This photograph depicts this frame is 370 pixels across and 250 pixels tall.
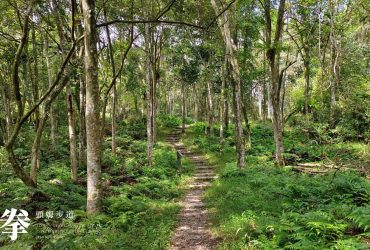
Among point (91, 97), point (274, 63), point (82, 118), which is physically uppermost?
point (274, 63)

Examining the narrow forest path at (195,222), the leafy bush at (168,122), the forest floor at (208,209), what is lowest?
the narrow forest path at (195,222)

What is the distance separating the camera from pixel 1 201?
9.29 m

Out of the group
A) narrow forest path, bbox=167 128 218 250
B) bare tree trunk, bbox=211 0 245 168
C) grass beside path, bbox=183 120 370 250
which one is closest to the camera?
grass beside path, bbox=183 120 370 250

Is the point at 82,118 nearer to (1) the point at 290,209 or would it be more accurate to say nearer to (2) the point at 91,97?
(2) the point at 91,97

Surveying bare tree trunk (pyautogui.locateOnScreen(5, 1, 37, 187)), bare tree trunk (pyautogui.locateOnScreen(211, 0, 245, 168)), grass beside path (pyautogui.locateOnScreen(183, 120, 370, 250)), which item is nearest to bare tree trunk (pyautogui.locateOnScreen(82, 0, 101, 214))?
bare tree trunk (pyautogui.locateOnScreen(5, 1, 37, 187))

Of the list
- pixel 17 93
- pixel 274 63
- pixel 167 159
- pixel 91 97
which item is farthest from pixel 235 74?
pixel 17 93

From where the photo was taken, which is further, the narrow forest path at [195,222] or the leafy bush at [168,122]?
the leafy bush at [168,122]

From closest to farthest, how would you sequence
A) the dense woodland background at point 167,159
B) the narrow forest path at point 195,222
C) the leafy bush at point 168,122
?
the dense woodland background at point 167,159 → the narrow forest path at point 195,222 → the leafy bush at point 168,122

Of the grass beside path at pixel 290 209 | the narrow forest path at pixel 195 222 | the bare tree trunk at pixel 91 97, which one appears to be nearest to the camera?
the grass beside path at pixel 290 209

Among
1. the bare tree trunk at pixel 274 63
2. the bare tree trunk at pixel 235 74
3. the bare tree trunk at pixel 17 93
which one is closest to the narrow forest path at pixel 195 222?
the bare tree trunk at pixel 235 74

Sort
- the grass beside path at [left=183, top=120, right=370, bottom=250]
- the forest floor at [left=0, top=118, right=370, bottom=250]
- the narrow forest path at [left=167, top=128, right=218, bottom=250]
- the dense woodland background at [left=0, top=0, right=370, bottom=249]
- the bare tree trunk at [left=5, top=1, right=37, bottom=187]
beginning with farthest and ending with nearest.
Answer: the bare tree trunk at [left=5, top=1, right=37, bottom=187] → the narrow forest path at [left=167, top=128, right=218, bottom=250] → the dense woodland background at [left=0, top=0, right=370, bottom=249] → the forest floor at [left=0, top=118, right=370, bottom=250] → the grass beside path at [left=183, top=120, right=370, bottom=250]

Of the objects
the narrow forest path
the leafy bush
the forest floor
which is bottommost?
the narrow forest path

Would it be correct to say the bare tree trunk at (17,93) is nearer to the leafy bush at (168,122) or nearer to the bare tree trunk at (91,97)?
the bare tree trunk at (91,97)

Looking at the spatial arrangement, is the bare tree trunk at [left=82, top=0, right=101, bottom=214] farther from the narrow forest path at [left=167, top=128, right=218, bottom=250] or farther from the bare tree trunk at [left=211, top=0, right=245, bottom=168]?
the bare tree trunk at [left=211, top=0, right=245, bottom=168]
